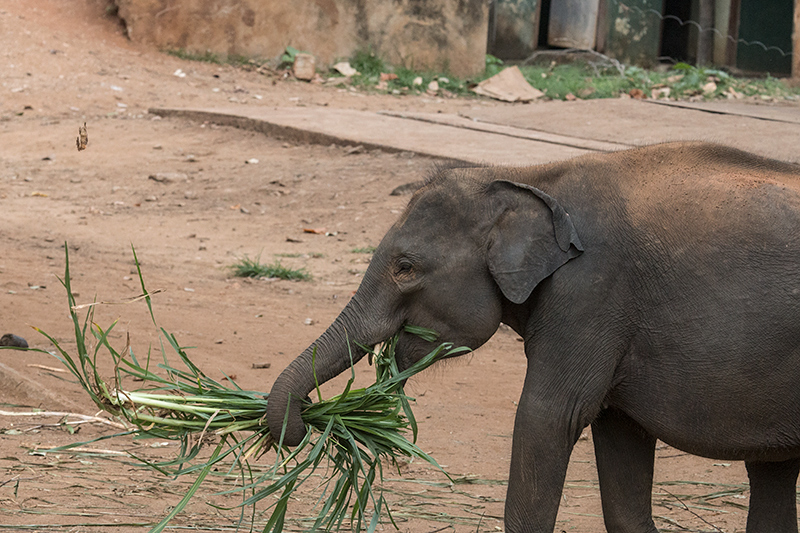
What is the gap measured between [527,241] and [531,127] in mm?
8644

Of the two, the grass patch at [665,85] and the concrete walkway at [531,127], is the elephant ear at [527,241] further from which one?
the grass patch at [665,85]

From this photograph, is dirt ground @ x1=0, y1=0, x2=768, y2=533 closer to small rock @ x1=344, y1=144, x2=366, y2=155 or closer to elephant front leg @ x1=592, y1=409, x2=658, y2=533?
small rock @ x1=344, y1=144, x2=366, y2=155

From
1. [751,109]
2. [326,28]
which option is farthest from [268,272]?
[326,28]

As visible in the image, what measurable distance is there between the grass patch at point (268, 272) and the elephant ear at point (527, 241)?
426 centimetres

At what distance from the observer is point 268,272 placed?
732 cm

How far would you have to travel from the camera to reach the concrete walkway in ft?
31.0

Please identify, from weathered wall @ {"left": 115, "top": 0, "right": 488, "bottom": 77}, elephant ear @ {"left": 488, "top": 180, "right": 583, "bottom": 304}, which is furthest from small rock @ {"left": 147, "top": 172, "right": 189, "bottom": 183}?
elephant ear @ {"left": 488, "top": 180, "right": 583, "bottom": 304}

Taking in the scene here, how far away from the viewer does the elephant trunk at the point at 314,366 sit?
3.01 metres

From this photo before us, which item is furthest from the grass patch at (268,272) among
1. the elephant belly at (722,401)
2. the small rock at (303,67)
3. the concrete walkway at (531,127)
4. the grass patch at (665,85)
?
the small rock at (303,67)

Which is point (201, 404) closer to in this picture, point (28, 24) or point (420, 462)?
point (420, 462)

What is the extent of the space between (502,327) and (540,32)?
50.1 feet

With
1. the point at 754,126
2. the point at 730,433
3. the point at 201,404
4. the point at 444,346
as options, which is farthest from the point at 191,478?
the point at 754,126

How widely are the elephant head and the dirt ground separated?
0.31m

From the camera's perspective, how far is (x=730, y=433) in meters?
3.03
